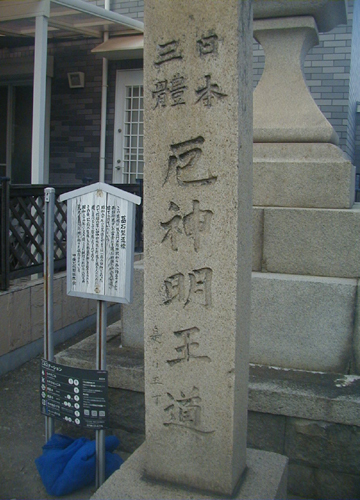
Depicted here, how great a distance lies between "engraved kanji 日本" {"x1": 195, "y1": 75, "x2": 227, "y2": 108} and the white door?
21.4 feet

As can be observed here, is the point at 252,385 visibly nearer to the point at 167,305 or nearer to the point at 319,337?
the point at 319,337

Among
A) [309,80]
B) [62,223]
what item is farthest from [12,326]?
[309,80]

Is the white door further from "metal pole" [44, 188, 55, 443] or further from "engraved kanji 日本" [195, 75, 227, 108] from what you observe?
"engraved kanji 日本" [195, 75, 227, 108]

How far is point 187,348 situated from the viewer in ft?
7.83

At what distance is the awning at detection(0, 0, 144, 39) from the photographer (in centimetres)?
669

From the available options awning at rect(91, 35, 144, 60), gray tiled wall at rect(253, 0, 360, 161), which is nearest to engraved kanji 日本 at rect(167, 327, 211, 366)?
gray tiled wall at rect(253, 0, 360, 161)

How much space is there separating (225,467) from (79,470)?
45.3 inches

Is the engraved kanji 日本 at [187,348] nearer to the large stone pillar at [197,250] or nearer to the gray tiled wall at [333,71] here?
the large stone pillar at [197,250]

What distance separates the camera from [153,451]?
251cm

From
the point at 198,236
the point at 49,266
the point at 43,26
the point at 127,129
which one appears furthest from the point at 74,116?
the point at 198,236

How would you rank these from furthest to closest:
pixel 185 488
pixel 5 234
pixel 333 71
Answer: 1. pixel 333 71
2. pixel 5 234
3. pixel 185 488

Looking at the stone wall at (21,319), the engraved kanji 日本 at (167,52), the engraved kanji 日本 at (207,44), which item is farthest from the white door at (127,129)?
the engraved kanji 日本 at (207,44)

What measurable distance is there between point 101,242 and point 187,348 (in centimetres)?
93

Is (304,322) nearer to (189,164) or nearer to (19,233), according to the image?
(189,164)
